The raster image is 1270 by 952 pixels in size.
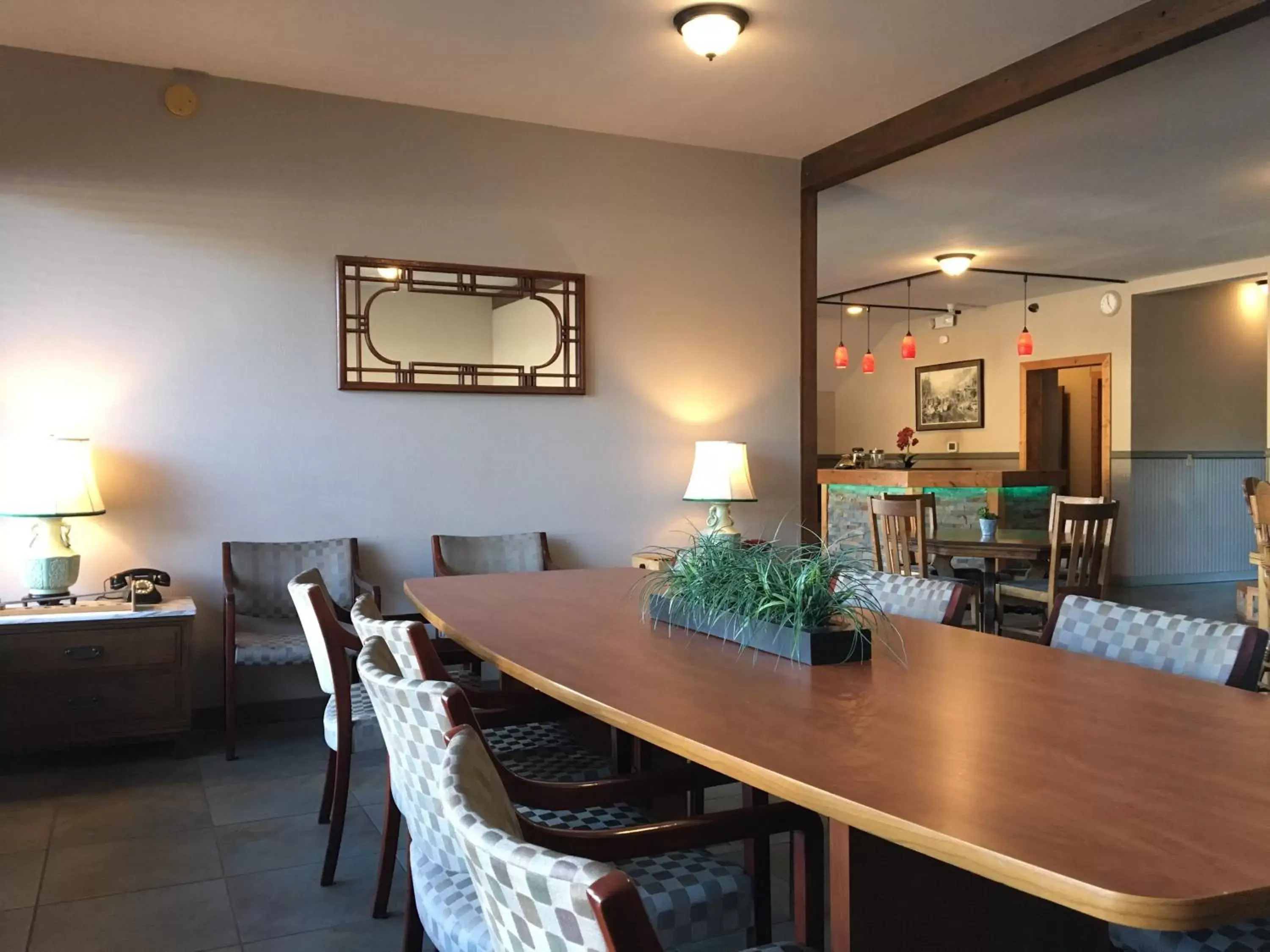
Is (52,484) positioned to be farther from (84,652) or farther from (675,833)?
(675,833)

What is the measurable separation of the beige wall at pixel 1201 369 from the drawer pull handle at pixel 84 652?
7.67 meters

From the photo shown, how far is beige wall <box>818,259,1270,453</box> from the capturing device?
825 cm

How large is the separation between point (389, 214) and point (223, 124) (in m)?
0.75

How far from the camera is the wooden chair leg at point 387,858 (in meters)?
2.24

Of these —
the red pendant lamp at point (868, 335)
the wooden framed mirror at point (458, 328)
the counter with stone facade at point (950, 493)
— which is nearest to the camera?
the wooden framed mirror at point (458, 328)

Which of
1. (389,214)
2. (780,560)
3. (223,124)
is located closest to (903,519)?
(389,214)

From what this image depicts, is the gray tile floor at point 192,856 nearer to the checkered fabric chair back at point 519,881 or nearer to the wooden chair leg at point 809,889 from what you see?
the wooden chair leg at point 809,889

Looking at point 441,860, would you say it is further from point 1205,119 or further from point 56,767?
point 1205,119

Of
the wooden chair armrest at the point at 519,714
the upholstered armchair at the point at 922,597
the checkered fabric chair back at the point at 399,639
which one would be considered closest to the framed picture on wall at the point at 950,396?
the upholstered armchair at the point at 922,597

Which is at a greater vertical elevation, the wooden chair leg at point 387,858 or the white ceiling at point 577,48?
the white ceiling at point 577,48

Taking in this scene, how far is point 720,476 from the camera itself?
471 cm

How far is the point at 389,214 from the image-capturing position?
4387 millimetres

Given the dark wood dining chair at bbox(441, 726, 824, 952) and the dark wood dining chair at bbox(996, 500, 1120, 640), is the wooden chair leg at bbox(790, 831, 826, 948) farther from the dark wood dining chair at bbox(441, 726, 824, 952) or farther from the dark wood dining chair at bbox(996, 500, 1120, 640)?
the dark wood dining chair at bbox(996, 500, 1120, 640)

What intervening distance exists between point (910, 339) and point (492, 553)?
16.5 feet
